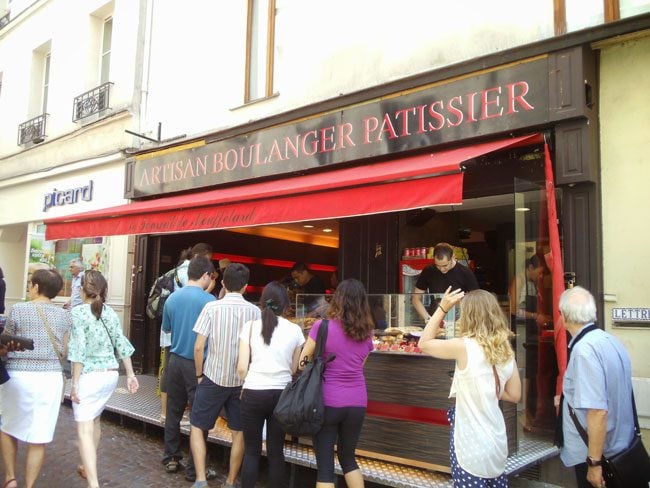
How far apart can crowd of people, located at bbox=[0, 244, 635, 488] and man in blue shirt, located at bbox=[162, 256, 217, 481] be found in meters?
0.01

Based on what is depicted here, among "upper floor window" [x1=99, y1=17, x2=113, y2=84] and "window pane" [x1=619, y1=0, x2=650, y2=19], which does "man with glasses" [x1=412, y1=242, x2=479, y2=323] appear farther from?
"upper floor window" [x1=99, y1=17, x2=113, y2=84]

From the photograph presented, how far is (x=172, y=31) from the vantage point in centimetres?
941

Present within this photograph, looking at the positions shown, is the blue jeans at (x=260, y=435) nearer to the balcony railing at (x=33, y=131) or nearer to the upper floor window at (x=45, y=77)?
the balcony railing at (x=33, y=131)

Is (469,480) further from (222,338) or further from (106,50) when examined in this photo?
(106,50)

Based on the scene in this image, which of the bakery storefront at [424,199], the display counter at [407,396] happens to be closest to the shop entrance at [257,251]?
the bakery storefront at [424,199]

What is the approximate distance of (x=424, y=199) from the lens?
14.4 ft

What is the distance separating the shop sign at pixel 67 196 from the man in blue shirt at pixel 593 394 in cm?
942

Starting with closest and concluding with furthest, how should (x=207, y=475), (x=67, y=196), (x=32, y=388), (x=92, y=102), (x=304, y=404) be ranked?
(x=304, y=404), (x=32, y=388), (x=207, y=475), (x=92, y=102), (x=67, y=196)

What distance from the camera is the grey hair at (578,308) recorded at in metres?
3.01

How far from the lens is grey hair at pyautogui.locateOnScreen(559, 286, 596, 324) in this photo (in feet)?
9.86

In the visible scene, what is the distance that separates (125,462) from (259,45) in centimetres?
597

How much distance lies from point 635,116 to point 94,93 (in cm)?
943

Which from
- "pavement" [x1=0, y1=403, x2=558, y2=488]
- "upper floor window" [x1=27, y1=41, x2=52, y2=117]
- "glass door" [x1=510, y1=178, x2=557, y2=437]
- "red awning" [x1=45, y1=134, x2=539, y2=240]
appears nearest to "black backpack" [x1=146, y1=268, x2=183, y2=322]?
"red awning" [x1=45, y1=134, x2=539, y2=240]

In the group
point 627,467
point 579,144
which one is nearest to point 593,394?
point 627,467
